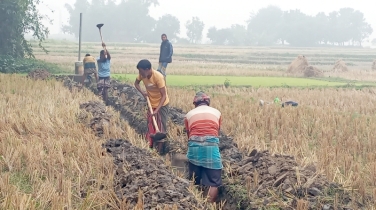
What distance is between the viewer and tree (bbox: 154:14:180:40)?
88.9 m

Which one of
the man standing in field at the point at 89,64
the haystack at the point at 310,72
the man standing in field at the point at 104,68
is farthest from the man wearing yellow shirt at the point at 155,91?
the haystack at the point at 310,72

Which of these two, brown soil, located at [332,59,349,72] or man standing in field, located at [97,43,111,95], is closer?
man standing in field, located at [97,43,111,95]

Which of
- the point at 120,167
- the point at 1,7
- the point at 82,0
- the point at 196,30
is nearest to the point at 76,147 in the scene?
the point at 120,167

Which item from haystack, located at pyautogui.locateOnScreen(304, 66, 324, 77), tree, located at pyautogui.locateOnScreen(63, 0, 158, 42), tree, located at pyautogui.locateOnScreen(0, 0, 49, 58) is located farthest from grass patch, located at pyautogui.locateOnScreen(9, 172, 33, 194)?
tree, located at pyautogui.locateOnScreen(63, 0, 158, 42)

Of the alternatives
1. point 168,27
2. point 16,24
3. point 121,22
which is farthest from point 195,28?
point 16,24

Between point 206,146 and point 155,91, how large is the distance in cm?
201

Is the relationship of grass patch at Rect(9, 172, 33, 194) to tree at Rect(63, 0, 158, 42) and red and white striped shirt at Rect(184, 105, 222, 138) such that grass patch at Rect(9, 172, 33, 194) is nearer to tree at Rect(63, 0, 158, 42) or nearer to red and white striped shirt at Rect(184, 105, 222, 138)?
red and white striped shirt at Rect(184, 105, 222, 138)

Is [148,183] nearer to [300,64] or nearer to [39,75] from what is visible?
[39,75]

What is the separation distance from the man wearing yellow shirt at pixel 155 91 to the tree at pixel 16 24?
45.2 feet

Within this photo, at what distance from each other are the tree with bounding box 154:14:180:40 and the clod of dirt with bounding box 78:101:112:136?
259 ft

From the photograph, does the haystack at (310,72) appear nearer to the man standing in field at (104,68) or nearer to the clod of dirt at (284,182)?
the man standing in field at (104,68)

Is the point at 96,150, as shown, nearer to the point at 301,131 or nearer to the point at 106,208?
the point at 106,208

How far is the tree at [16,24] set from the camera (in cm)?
1930

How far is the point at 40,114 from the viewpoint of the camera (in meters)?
8.46
